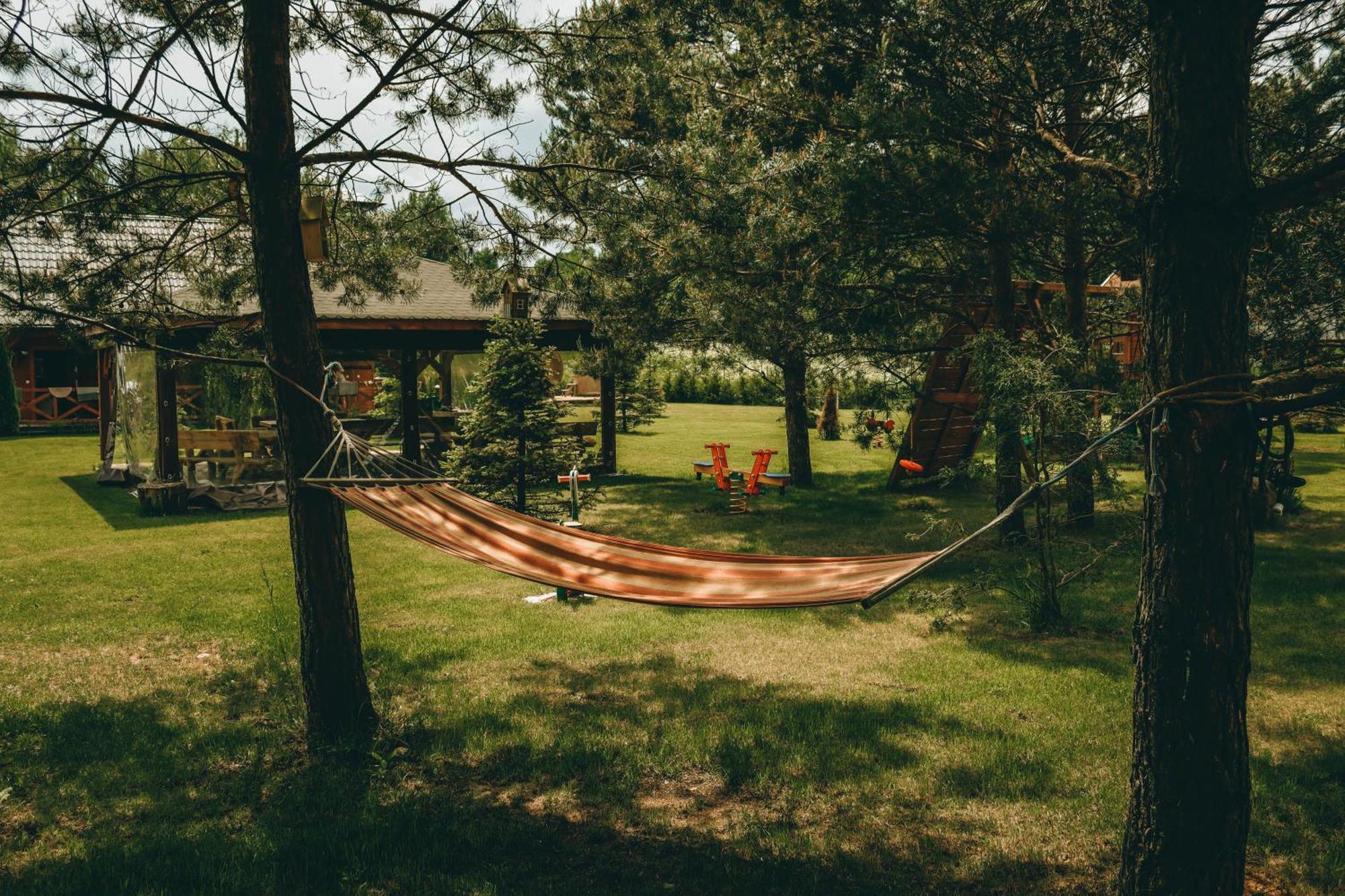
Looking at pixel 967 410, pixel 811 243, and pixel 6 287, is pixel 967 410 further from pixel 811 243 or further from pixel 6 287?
pixel 6 287

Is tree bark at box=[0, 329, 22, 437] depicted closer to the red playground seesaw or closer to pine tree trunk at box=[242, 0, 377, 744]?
the red playground seesaw

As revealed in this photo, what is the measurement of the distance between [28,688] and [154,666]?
60cm

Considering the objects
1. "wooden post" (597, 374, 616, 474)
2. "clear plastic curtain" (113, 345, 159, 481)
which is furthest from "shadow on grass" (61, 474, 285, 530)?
"wooden post" (597, 374, 616, 474)

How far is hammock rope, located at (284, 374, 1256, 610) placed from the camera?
329cm

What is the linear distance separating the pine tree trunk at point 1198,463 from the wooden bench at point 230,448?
1085 cm

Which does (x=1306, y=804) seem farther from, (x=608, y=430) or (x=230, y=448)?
(x=230, y=448)

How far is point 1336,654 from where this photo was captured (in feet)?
17.8

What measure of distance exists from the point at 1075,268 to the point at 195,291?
735cm

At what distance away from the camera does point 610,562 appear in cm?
384

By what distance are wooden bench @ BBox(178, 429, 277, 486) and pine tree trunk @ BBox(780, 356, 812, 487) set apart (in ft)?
22.1

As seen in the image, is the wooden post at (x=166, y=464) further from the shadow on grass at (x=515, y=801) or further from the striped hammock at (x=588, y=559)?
the striped hammock at (x=588, y=559)

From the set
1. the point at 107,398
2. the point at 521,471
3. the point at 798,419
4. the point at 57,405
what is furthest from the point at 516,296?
the point at 57,405

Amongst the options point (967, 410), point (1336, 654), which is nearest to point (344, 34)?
point (1336, 654)

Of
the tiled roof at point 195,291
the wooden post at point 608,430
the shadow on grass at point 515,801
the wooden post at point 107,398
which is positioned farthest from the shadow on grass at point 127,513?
the shadow on grass at point 515,801
